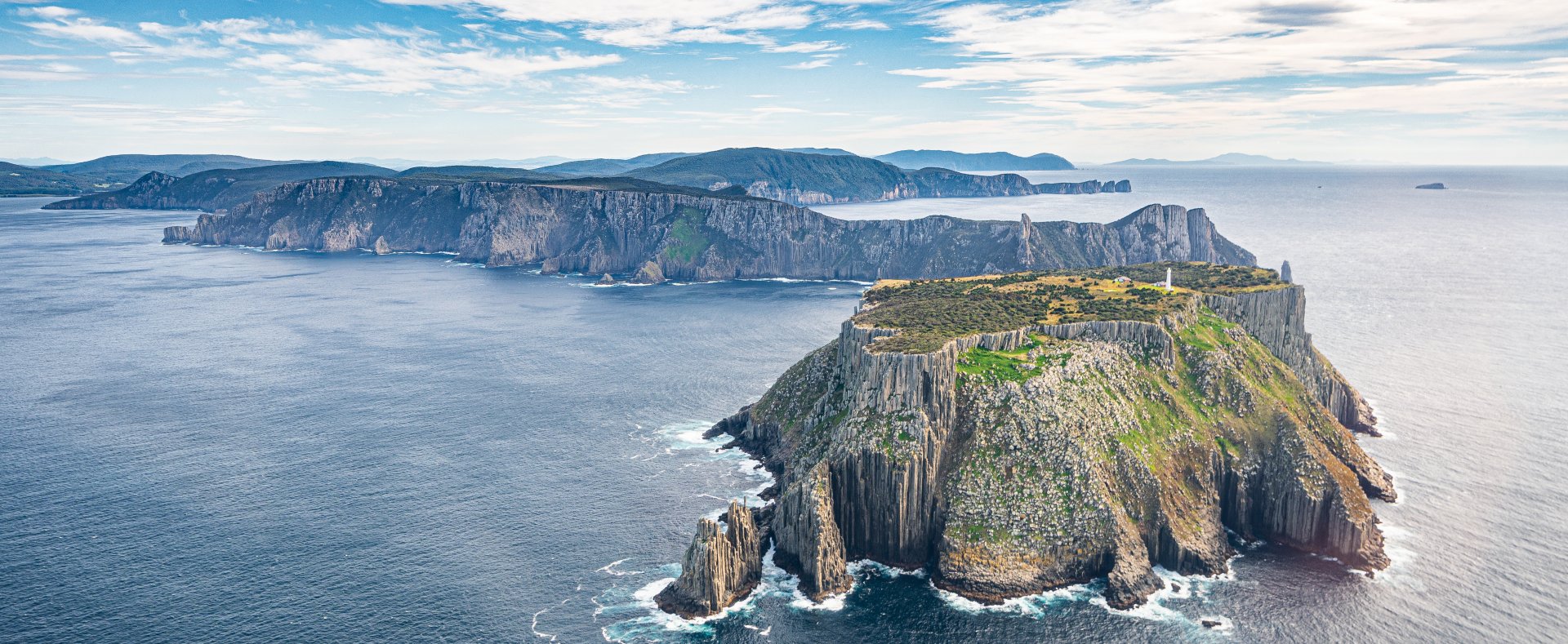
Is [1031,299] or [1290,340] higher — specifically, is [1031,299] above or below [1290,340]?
above

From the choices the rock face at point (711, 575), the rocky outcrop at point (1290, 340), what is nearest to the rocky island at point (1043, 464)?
the rock face at point (711, 575)

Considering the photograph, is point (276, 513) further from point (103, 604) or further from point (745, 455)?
point (745, 455)

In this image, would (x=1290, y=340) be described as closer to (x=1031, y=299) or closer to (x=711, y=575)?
(x=1031, y=299)

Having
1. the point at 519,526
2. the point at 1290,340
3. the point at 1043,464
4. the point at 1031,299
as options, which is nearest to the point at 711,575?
the point at 519,526

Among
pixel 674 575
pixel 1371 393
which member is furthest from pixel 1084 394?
pixel 1371 393

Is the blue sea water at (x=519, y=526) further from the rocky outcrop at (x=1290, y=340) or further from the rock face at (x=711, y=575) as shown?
the rocky outcrop at (x=1290, y=340)

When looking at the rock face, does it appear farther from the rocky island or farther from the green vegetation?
the green vegetation

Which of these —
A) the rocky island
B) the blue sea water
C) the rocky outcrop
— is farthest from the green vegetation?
the blue sea water
